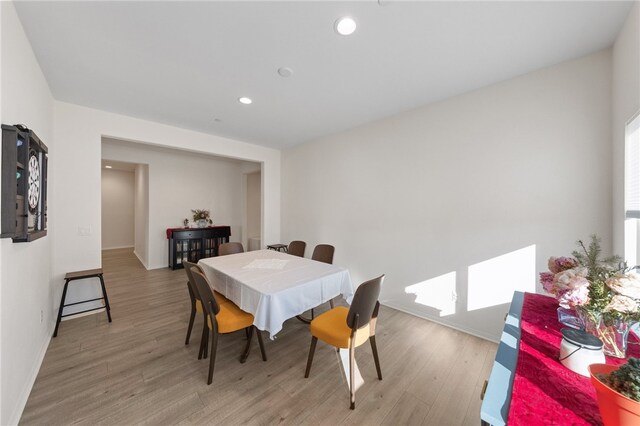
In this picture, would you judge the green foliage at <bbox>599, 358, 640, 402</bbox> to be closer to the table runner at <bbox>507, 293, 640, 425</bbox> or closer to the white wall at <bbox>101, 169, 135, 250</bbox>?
the table runner at <bbox>507, 293, 640, 425</bbox>

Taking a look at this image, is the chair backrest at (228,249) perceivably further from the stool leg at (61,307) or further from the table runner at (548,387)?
the table runner at (548,387)

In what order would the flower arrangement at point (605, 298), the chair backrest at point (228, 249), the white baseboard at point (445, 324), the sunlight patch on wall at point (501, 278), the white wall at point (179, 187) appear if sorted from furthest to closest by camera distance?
the white wall at point (179, 187), the chair backrest at point (228, 249), the white baseboard at point (445, 324), the sunlight patch on wall at point (501, 278), the flower arrangement at point (605, 298)

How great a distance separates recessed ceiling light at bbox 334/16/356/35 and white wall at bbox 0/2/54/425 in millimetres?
2057

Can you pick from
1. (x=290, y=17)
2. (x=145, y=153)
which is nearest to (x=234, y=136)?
(x=145, y=153)

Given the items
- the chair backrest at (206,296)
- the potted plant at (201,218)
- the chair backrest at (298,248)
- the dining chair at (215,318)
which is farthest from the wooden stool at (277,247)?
the chair backrest at (206,296)

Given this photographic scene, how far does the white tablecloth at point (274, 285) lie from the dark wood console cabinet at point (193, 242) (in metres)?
3.00

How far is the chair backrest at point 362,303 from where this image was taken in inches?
66.7

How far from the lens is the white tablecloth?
1939mm

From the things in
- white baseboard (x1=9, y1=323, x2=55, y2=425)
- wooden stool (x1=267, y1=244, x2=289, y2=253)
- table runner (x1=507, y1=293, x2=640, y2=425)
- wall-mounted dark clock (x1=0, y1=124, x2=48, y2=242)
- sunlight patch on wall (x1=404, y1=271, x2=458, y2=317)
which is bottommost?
white baseboard (x1=9, y1=323, x2=55, y2=425)

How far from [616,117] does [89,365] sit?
4.91 m

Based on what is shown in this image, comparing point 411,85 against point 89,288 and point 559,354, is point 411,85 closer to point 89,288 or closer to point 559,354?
point 559,354

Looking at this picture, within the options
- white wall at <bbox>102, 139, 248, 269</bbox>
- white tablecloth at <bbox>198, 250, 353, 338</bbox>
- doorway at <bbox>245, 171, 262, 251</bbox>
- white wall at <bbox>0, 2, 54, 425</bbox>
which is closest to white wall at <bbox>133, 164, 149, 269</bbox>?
white wall at <bbox>102, 139, 248, 269</bbox>

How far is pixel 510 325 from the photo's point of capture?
140 cm

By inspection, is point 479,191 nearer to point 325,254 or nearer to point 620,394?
point 325,254
